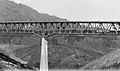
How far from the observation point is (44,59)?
94.9 meters

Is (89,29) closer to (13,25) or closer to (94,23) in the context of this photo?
(94,23)

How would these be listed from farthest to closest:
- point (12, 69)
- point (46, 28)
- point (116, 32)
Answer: point (46, 28), point (116, 32), point (12, 69)

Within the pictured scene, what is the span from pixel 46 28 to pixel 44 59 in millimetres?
9369

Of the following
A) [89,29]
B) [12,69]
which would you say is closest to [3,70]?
[12,69]

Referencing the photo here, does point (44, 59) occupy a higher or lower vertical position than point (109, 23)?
lower

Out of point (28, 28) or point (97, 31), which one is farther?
point (28, 28)

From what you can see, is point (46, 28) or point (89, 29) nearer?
point (89, 29)

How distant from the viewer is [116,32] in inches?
3553

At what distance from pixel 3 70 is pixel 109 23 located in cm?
5960

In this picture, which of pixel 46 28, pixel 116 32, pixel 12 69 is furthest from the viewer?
pixel 46 28

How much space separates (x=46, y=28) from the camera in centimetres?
9825

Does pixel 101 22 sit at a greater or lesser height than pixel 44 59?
greater

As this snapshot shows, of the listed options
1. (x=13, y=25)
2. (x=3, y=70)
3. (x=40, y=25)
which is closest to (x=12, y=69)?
(x=3, y=70)

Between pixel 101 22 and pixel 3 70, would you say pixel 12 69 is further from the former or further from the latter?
pixel 101 22
